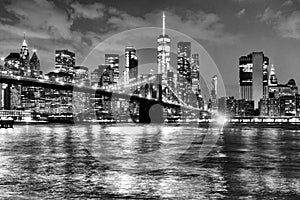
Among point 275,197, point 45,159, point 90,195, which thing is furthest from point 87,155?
point 275,197

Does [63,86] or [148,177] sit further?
[63,86]

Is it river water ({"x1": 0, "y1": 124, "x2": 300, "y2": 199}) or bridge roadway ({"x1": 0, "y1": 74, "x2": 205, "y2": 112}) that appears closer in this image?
river water ({"x1": 0, "y1": 124, "x2": 300, "y2": 199})

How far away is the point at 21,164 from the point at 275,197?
10.8m

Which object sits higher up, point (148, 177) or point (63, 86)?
point (63, 86)

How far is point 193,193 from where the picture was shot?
12.1m

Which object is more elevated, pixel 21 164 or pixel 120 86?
pixel 120 86

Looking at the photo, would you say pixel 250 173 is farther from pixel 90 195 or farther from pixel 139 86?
pixel 139 86

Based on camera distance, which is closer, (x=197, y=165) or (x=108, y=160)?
(x=197, y=165)

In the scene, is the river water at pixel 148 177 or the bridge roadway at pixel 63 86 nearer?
the river water at pixel 148 177

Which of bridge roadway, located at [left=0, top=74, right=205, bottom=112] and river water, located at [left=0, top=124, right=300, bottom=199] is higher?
bridge roadway, located at [left=0, top=74, right=205, bottom=112]

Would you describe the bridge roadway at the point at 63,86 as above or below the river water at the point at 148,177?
above

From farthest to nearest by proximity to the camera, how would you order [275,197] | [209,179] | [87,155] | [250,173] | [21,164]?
[87,155], [21,164], [250,173], [209,179], [275,197]

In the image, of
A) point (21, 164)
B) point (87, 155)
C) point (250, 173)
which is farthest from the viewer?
point (87, 155)

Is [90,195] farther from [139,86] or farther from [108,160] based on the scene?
[139,86]
